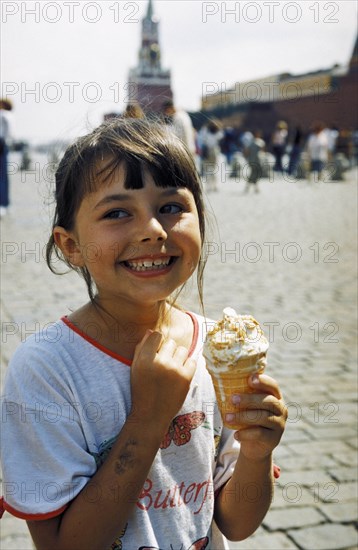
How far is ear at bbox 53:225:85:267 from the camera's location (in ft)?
5.54

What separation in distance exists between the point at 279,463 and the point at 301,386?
1.01 m

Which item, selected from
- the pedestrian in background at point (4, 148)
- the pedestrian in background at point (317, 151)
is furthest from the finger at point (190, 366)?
the pedestrian in background at point (317, 151)

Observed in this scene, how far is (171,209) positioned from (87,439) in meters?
0.56

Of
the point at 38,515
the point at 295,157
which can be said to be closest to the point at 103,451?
the point at 38,515

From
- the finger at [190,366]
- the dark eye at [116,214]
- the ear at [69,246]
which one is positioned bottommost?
the finger at [190,366]

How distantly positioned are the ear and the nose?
0.75 ft

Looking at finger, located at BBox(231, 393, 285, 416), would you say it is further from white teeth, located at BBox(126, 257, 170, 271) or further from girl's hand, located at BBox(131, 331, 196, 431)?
white teeth, located at BBox(126, 257, 170, 271)

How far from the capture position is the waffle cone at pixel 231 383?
156 cm

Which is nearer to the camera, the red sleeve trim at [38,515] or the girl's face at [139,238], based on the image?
the red sleeve trim at [38,515]

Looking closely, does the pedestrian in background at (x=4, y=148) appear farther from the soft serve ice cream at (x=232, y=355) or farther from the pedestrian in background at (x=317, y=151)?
the pedestrian in background at (x=317, y=151)

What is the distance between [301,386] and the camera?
4.25 m

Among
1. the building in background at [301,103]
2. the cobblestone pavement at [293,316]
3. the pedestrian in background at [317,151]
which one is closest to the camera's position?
the cobblestone pavement at [293,316]

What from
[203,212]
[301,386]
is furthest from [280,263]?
[203,212]

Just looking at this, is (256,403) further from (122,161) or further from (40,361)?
(122,161)
